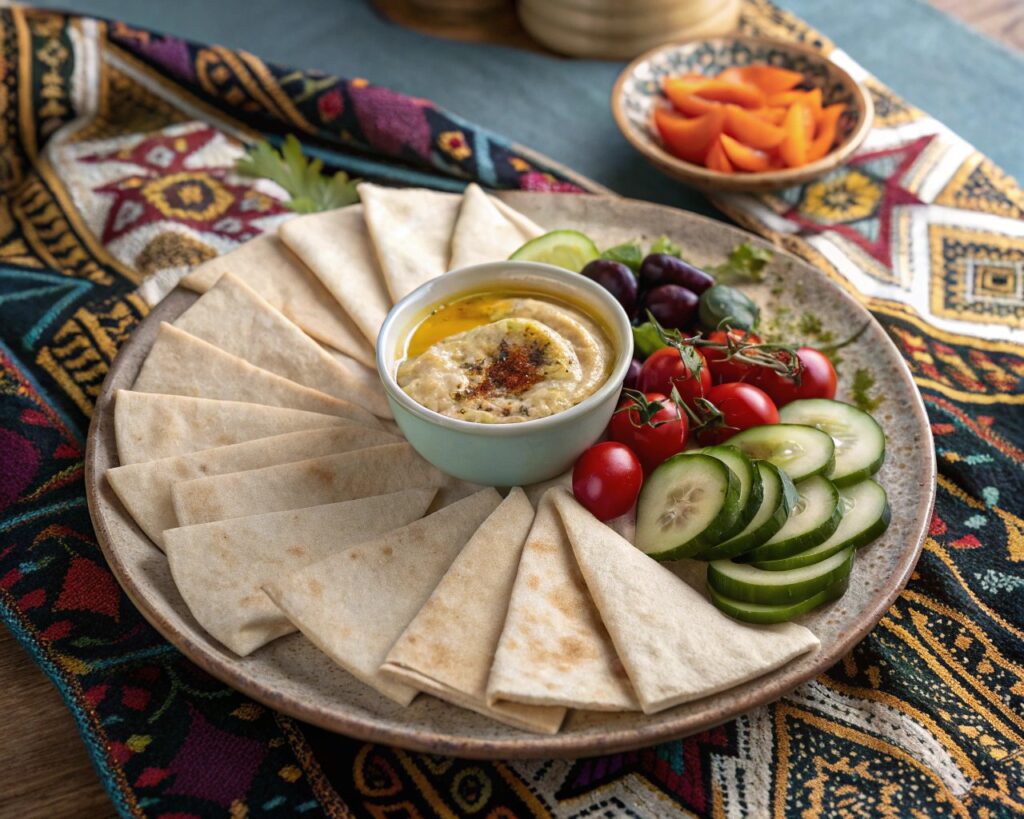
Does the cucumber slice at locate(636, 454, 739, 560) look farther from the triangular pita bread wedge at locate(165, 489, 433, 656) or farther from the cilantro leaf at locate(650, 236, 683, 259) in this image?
the cilantro leaf at locate(650, 236, 683, 259)

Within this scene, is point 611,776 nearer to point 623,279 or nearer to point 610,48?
point 623,279

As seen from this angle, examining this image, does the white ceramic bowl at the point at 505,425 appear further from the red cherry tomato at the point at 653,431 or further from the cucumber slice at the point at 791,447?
the cucumber slice at the point at 791,447

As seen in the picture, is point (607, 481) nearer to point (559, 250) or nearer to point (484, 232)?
point (559, 250)

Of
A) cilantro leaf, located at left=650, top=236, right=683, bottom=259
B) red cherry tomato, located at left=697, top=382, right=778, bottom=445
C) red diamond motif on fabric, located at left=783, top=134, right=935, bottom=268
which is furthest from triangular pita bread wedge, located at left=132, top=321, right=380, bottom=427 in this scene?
red diamond motif on fabric, located at left=783, top=134, right=935, bottom=268

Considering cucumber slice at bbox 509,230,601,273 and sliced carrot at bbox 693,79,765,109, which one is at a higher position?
sliced carrot at bbox 693,79,765,109

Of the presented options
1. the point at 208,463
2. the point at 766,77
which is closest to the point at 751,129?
the point at 766,77

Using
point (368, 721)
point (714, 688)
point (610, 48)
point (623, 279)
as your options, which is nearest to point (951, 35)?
point (610, 48)
